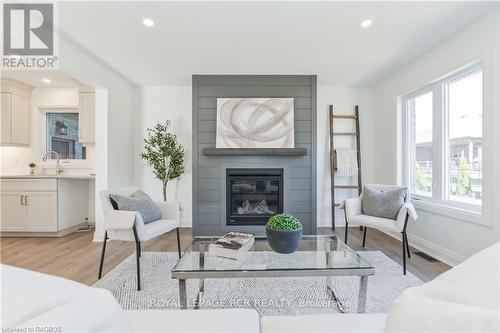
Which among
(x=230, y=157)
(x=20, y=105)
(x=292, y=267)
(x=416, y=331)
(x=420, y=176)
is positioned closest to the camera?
(x=416, y=331)

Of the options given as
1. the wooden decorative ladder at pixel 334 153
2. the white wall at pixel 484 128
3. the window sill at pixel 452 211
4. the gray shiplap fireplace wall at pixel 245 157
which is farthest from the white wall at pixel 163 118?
the window sill at pixel 452 211

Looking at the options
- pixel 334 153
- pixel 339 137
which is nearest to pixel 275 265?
pixel 334 153

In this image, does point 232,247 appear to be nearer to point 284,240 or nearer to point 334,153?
point 284,240

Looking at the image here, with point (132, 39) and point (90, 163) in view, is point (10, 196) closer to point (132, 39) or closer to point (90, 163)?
point (90, 163)

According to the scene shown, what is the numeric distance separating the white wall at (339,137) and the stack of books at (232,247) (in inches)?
104

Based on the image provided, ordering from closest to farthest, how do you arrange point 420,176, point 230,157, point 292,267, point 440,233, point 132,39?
1. point 292,267
2. point 132,39
3. point 440,233
4. point 420,176
5. point 230,157

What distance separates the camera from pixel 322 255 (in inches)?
75.7

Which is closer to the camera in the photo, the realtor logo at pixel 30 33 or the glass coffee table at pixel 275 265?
the glass coffee table at pixel 275 265

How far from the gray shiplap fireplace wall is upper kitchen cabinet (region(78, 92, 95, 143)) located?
1.61 metres

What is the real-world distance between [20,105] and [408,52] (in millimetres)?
5696

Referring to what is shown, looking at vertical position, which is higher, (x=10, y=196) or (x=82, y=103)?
(x=82, y=103)

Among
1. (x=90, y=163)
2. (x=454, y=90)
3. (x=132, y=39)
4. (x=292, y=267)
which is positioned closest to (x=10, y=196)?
(x=90, y=163)

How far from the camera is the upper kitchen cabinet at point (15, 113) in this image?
12.9 feet

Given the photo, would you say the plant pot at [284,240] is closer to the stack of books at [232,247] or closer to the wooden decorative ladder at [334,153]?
the stack of books at [232,247]
